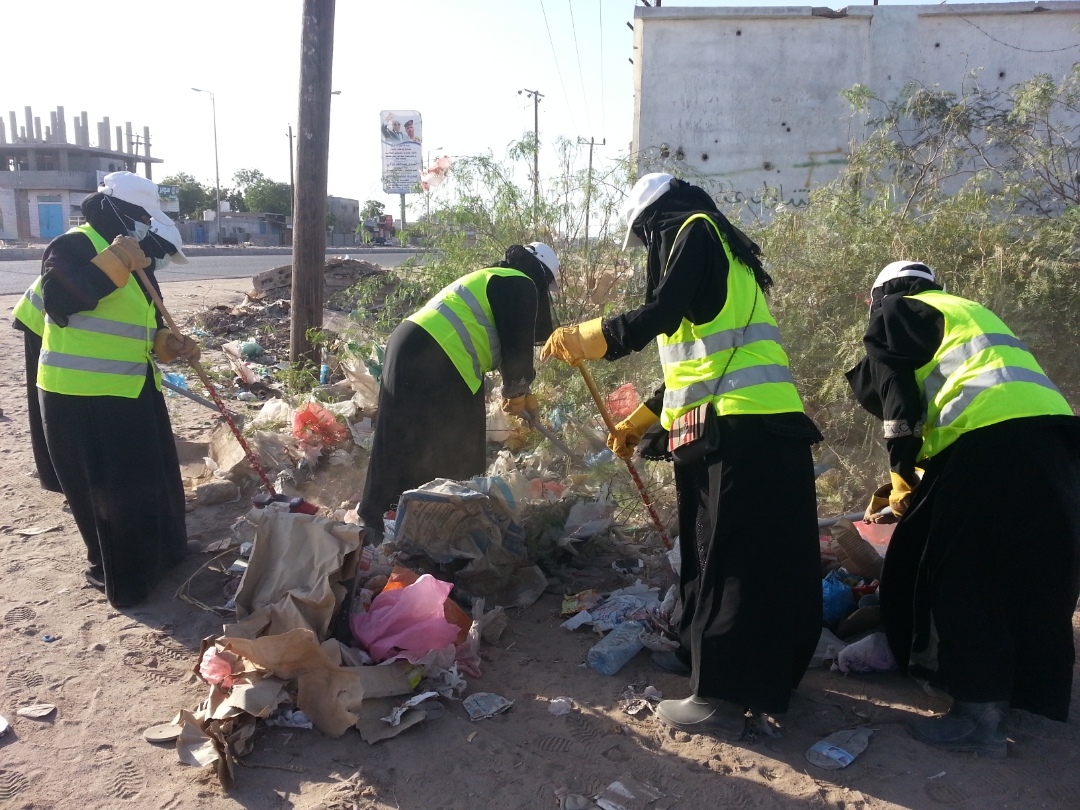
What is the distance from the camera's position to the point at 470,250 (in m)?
6.18

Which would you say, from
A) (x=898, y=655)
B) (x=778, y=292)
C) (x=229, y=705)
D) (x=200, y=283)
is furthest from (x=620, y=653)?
(x=200, y=283)

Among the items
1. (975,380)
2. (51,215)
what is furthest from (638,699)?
(51,215)

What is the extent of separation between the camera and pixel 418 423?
363cm

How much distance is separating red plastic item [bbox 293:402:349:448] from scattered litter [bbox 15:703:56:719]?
2634mm

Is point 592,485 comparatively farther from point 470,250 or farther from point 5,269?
point 5,269

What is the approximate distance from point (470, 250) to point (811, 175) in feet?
19.8

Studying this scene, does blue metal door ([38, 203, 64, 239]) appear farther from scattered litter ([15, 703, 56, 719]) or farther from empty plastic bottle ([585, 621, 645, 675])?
empty plastic bottle ([585, 621, 645, 675])

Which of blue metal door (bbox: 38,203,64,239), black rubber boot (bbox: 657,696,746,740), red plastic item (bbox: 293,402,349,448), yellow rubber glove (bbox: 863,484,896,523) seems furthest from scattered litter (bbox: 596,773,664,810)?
blue metal door (bbox: 38,203,64,239)

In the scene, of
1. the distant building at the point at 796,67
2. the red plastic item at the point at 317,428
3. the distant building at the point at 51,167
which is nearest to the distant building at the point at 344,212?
the distant building at the point at 51,167

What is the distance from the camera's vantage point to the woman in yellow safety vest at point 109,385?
3.25 m

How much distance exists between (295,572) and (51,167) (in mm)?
52421

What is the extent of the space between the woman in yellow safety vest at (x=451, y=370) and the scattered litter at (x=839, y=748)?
1.91m

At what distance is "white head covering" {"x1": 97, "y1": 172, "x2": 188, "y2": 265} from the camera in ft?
11.3

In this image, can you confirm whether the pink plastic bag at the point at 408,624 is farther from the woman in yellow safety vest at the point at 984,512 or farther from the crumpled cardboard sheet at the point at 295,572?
the woman in yellow safety vest at the point at 984,512
